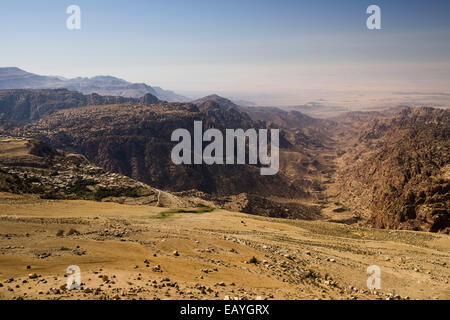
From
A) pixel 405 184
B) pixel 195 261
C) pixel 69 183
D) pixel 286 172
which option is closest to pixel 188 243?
pixel 195 261

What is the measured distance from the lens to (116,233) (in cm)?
1872

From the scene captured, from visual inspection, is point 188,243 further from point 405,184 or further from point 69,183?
point 405,184

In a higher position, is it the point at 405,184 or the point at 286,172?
the point at 405,184

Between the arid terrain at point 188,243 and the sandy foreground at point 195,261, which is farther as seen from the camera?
the arid terrain at point 188,243

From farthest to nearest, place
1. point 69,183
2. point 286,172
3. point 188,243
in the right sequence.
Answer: point 286,172
point 69,183
point 188,243

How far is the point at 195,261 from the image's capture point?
15711 millimetres

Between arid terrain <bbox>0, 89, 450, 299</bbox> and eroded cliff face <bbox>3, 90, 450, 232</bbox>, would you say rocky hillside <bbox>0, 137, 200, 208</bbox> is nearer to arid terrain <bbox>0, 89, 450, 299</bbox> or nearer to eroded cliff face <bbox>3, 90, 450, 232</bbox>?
arid terrain <bbox>0, 89, 450, 299</bbox>

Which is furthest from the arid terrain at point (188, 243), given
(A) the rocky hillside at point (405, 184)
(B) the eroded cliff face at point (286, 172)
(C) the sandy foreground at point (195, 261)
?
(B) the eroded cliff face at point (286, 172)

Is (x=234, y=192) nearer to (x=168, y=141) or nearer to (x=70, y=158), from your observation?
(x=168, y=141)

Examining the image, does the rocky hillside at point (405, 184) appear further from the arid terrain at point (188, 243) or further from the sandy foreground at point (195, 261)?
the sandy foreground at point (195, 261)

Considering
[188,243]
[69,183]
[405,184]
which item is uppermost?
[188,243]

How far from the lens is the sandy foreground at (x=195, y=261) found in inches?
461

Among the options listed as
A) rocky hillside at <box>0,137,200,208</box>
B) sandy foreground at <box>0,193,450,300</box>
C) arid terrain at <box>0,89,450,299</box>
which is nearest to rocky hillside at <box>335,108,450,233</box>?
arid terrain at <box>0,89,450,299</box>

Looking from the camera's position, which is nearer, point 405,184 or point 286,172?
point 405,184
